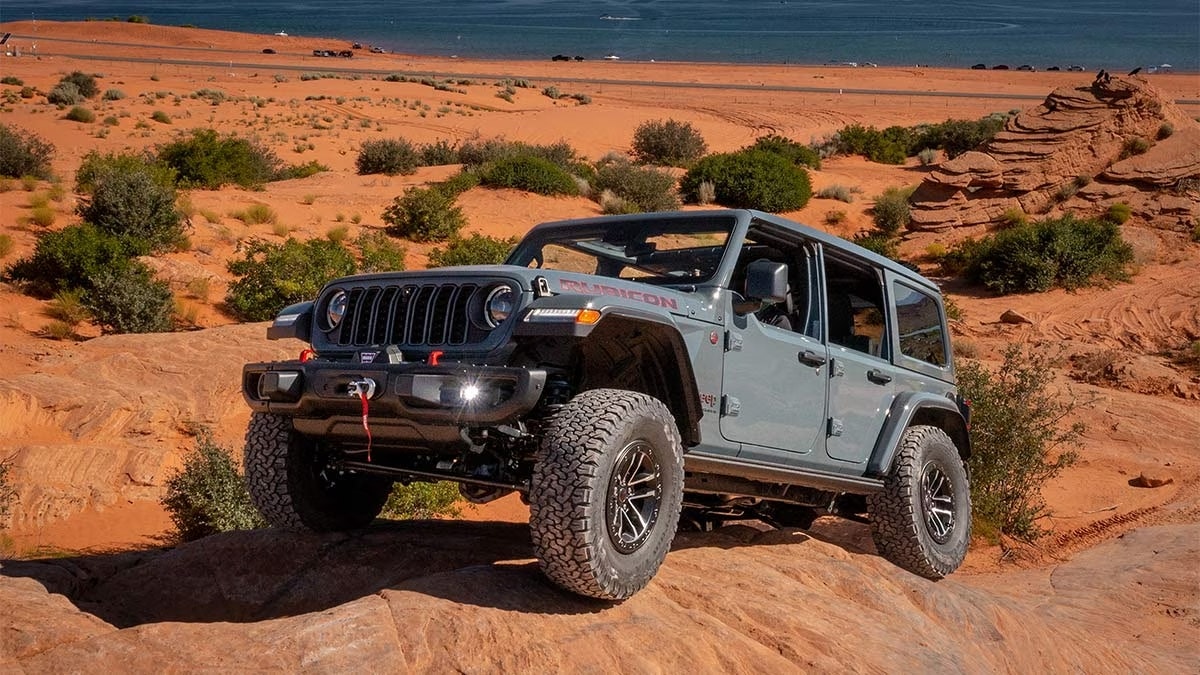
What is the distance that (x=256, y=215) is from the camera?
20.4m

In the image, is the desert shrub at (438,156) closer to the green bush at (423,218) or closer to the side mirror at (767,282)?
the green bush at (423,218)

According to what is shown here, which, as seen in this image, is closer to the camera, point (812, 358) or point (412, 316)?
point (412, 316)

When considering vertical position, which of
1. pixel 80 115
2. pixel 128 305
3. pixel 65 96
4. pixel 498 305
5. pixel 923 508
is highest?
pixel 498 305

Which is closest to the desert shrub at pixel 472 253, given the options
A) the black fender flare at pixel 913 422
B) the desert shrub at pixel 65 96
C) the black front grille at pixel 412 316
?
the black fender flare at pixel 913 422

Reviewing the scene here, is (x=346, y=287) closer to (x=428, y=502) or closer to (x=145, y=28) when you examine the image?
(x=428, y=502)

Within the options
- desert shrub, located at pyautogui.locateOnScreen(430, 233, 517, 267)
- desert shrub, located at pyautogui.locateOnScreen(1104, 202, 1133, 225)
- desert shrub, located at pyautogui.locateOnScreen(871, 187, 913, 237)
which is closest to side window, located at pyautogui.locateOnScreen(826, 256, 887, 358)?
desert shrub, located at pyautogui.locateOnScreen(430, 233, 517, 267)

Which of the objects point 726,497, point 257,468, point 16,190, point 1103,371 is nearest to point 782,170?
point 1103,371

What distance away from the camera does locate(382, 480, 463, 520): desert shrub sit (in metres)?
9.66

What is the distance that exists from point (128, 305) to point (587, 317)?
11.6 metres

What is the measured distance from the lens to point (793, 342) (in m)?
6.02

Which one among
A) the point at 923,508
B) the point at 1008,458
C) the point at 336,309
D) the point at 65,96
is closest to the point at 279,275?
the point at 1008,458

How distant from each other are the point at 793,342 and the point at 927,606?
1603mm

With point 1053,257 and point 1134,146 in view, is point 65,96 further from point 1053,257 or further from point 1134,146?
point 1134,146

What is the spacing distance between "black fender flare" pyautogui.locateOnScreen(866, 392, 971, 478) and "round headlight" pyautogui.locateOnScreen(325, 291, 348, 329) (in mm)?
3325
